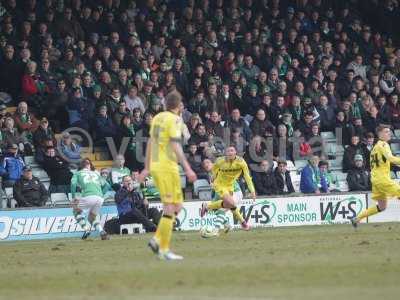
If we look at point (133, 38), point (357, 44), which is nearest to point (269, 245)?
point (133, 38)

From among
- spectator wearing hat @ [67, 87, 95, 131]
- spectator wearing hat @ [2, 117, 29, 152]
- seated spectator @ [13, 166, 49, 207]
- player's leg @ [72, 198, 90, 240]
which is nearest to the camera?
player's leg @ [72, 198, 90, 240]

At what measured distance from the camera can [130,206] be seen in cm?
2525

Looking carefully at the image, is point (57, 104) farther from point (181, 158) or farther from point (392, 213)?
point (181, 158)

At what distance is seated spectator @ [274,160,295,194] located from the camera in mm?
28219

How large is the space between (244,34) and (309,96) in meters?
2.68

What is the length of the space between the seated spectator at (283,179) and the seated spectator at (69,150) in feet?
17.4

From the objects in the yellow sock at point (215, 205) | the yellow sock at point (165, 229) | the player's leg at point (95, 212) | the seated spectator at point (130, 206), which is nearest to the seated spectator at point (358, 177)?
the seated spectator at point (130, 206)

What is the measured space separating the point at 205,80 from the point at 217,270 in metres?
16.8

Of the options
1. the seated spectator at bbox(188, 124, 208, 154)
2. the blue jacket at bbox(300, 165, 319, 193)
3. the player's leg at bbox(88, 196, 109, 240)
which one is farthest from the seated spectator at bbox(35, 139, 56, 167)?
the blue jacket at bbox(300, 165, 319, 193)

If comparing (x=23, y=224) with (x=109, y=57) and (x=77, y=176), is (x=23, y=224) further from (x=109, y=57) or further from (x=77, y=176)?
(x=109, y=57)

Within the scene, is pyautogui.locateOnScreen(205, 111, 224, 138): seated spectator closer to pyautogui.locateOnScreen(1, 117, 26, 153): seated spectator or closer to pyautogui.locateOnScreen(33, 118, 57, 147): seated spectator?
pyautogui.locateOnScreen(33, 118, 57, 147): seated spectator

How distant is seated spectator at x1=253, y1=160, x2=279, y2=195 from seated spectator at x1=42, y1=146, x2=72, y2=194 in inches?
195

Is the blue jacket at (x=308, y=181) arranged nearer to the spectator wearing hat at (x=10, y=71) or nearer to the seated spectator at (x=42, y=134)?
the seated spectator at (x=42, y=134)

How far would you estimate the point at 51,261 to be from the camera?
1616 centimetres
